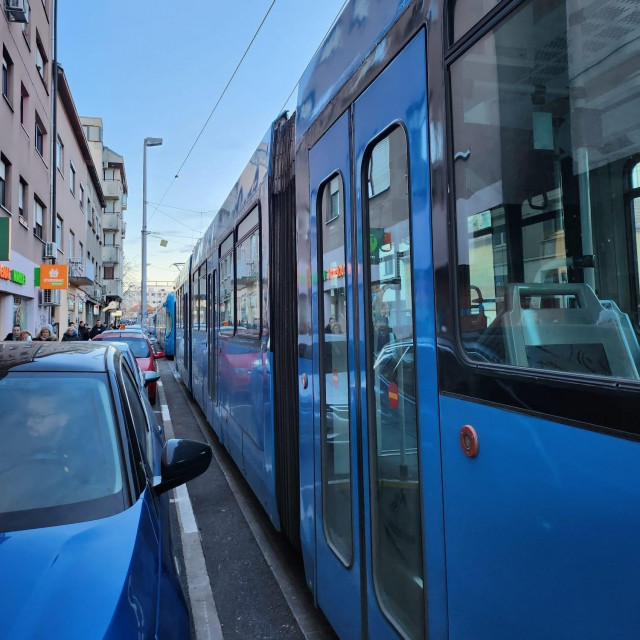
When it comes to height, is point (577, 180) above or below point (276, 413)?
above

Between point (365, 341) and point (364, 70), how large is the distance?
1169 mm

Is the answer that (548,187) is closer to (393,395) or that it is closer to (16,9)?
(393,395)

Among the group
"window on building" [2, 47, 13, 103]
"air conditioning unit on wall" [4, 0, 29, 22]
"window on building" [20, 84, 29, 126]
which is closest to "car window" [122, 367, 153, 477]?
"window on building" [2, 47, 13, 103]

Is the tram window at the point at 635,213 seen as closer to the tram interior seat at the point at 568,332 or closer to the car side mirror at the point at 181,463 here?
the tram interior seat at the point at 568,332

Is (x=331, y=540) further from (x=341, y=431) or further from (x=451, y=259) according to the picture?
(x=451, y=259)

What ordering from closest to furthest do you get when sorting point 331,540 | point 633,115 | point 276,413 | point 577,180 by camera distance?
point 633,115, point 577,180, point 331,540, point 276,413

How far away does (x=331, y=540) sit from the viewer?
8.98 ft

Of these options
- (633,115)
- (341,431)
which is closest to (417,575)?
(341,431)

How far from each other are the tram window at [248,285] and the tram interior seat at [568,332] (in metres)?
3.13

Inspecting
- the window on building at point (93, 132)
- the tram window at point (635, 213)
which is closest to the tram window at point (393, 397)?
the tram window at point (635, 213)

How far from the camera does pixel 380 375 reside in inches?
89.6

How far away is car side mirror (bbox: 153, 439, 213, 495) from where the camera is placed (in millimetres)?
2621

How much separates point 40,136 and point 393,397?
22.7 metres

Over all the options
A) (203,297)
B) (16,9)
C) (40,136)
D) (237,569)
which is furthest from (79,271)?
(237,569)
